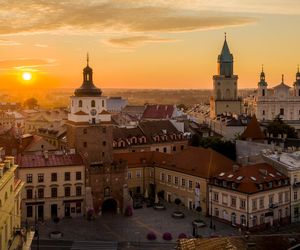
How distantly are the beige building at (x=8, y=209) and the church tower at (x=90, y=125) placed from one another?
30.3m

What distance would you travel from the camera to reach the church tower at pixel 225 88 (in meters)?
128

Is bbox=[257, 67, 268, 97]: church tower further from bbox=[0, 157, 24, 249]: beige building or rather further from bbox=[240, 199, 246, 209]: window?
bbox=[0, 157, 24, 249]: beige building

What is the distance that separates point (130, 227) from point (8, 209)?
89.2 ft

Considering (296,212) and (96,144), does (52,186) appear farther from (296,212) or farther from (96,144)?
(296,212)

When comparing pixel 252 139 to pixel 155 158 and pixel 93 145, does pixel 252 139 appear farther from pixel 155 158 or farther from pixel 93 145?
pixel 93 145

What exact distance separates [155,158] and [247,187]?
18.6m

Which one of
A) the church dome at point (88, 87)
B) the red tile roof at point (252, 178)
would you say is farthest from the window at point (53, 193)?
the red tile roof at point (252, 178)

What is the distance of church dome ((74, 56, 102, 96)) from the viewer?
64688mm

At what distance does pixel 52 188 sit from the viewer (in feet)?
194

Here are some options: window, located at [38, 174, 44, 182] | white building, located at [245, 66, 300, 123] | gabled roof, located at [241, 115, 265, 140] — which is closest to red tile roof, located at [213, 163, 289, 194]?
window, located at [38, 174, 44, 182]

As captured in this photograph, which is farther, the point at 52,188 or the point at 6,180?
the point at 52,188

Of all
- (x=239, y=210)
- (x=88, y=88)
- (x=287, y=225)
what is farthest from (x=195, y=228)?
(x=88, y=88)

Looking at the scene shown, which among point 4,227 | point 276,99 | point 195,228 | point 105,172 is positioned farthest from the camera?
point 276,99

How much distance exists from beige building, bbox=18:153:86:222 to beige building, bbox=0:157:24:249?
25.6 metres
